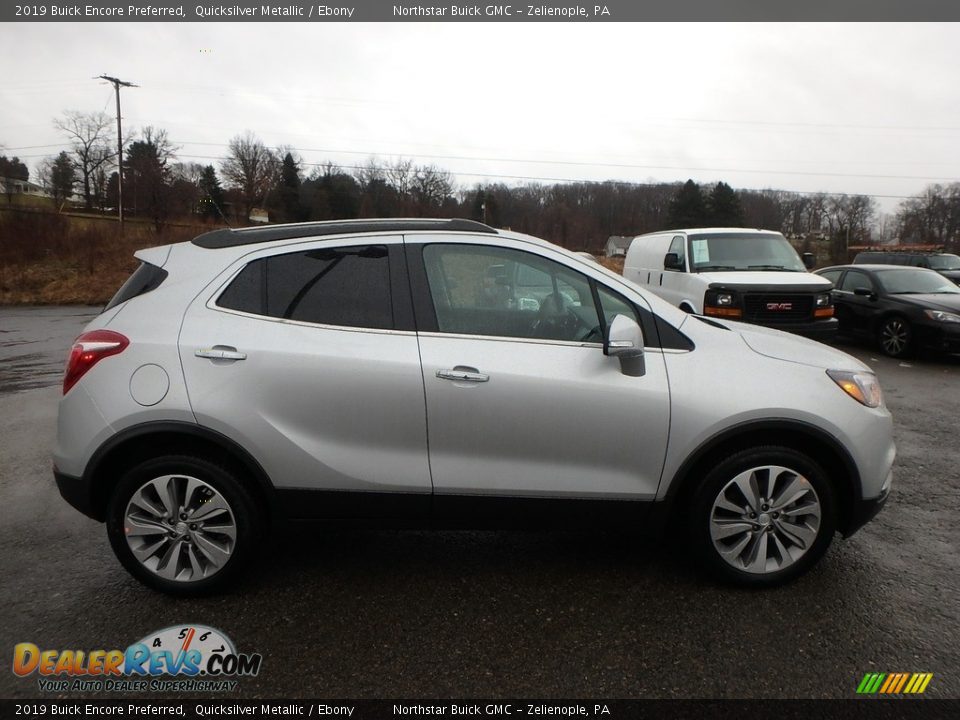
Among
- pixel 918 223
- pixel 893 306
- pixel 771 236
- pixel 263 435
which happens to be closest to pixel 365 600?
pixel 263 435

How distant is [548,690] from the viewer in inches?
98.8

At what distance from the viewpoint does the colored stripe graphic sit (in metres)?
2.51

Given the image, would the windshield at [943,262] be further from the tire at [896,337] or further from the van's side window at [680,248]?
the van's side window at [680,248]

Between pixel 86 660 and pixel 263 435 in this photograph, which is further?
pixel 263 435

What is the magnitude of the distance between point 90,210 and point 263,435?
65.9 m

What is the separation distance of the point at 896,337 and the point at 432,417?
10.9 meters

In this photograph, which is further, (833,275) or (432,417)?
(833,275)

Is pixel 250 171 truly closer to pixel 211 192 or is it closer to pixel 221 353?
pixel 211 192

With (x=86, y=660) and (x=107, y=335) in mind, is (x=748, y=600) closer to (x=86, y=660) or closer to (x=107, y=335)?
(x=86, y=660)

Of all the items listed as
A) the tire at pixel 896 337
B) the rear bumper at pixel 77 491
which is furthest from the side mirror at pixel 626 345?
the tire at pixel 896 337

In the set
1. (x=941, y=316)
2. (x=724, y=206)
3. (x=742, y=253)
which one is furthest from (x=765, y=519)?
(x=724, y=206)

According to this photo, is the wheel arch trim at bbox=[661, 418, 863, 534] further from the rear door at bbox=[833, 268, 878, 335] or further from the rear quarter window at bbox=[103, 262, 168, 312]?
the rear door at bbox=[833, 268, 878, 335]

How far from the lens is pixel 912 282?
38.1 feet

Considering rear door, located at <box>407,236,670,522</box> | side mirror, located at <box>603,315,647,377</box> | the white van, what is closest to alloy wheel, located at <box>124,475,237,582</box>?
rear door, located at <box>407,236,670,522</box>
